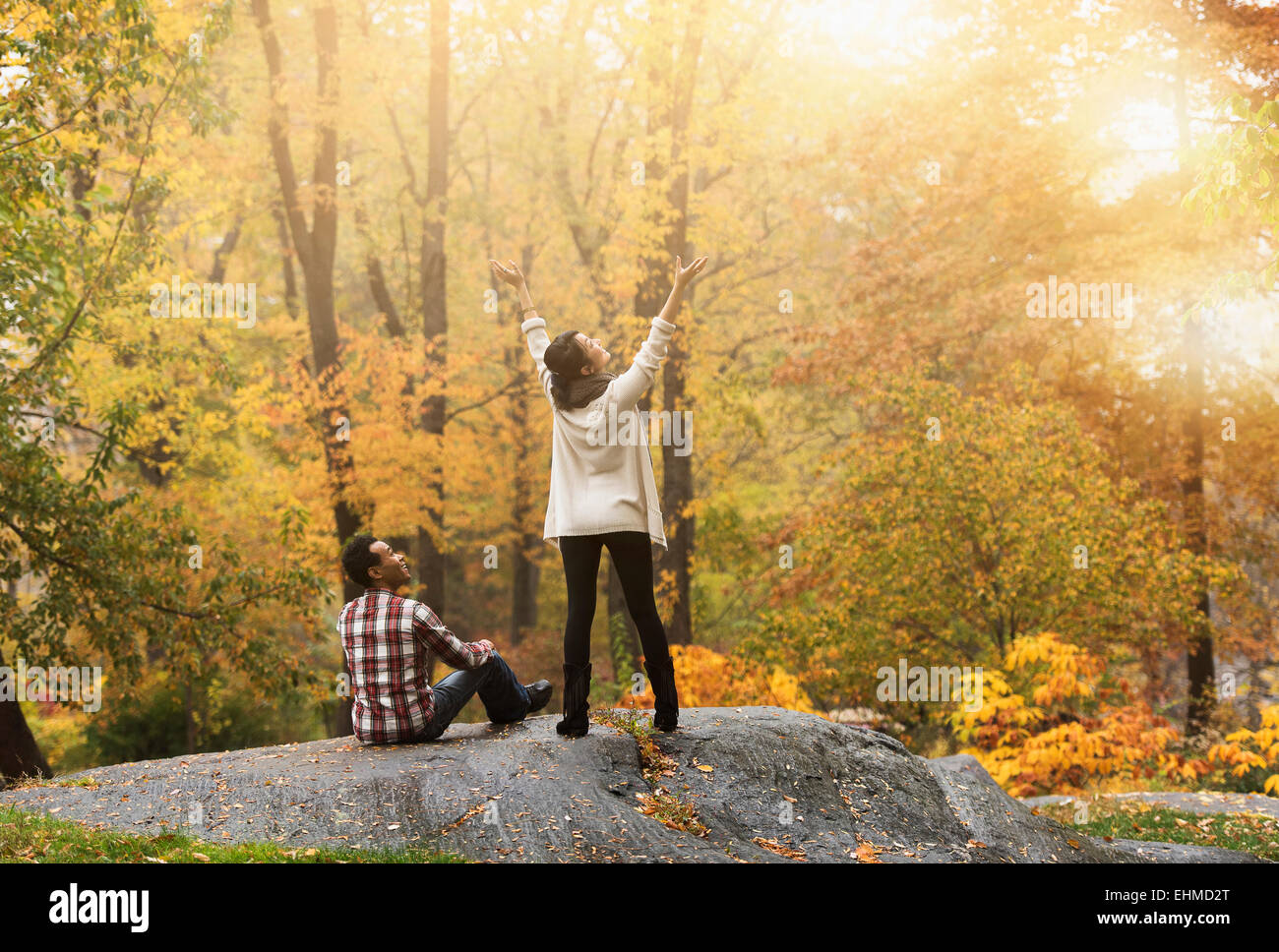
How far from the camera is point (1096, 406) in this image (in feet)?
48.6

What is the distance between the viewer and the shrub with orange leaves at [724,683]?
422 inches

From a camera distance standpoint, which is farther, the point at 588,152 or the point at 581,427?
the point at 588,152

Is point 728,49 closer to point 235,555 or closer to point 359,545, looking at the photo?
point 235,555

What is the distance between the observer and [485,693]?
5910 millimetres

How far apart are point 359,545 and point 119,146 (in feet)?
19.5

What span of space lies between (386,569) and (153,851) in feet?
6.11

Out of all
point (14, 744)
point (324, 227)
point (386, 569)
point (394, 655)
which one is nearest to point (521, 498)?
point (324, 227)

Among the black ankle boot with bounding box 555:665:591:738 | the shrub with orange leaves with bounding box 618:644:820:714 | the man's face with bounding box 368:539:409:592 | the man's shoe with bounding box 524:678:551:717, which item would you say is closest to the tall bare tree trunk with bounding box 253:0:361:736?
the shrub with orange leaves with bounding box 618:644:820:714

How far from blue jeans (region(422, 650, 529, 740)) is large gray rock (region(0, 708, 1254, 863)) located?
12 cm

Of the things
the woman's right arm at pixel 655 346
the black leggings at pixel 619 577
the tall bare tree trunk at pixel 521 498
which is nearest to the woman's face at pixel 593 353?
the woman's right arm at pixel 655 346

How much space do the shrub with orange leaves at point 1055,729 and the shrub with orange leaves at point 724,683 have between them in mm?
1901

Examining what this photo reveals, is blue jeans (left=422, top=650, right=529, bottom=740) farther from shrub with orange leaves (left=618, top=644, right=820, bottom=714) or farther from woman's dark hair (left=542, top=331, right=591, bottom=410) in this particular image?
shrub with orange leaves (left=618, top=644, right=820, bottom=714)

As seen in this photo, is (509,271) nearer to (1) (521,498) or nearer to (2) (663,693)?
(2) (663,693)
